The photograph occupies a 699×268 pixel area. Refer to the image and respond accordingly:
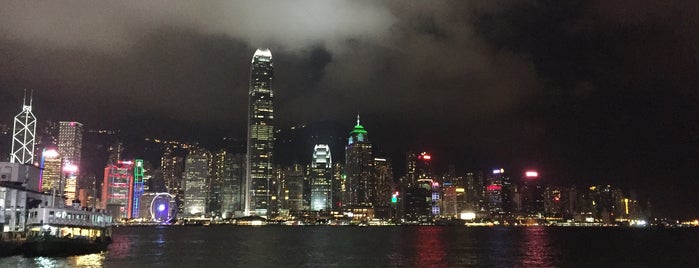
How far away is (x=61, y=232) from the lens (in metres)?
74.8

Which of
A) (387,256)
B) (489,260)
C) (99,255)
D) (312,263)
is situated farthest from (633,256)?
(99,255)

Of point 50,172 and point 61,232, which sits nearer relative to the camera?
point 61,232

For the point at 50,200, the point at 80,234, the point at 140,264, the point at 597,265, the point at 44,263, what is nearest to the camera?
the point at 44,263

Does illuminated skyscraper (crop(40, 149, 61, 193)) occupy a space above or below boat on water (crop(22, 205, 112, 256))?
above

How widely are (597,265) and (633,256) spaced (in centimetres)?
1979

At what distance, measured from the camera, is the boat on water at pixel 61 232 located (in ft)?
228

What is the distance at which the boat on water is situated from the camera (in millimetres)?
69500

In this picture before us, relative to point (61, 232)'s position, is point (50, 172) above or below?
above

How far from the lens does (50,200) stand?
8512cm

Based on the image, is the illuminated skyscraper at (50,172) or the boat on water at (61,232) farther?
the illuminated skyscraper at (50,172)

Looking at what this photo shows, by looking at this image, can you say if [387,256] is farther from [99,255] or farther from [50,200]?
[50,200]

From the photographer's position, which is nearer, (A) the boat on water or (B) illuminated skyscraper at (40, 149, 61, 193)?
(A) the boat on water

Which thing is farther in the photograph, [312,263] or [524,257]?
[524,257]

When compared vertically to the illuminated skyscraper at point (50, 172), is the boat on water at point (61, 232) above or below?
below
